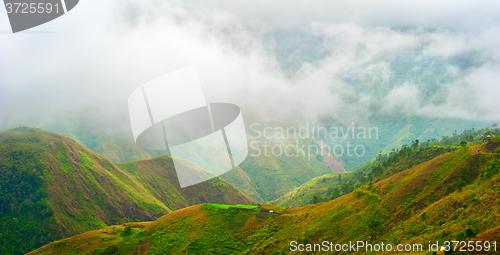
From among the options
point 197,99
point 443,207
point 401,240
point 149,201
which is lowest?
point 149,201

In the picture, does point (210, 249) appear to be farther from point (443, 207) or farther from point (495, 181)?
point (495, 181)

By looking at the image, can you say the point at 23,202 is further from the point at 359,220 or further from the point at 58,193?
the point at 359,220

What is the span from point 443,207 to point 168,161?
158m

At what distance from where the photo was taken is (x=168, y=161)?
573 feet

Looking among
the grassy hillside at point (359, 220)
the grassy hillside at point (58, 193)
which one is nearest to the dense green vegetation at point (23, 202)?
the grassy hillside at point (58, 193)

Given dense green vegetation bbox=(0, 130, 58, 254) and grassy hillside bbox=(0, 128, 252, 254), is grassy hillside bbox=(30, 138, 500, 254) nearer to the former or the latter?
dense green vegetation bbox=(0, 130, 58, 254)

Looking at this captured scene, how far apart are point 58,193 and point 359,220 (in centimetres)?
10777

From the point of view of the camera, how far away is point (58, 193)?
339 ft

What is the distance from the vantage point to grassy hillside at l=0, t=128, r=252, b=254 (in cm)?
9065

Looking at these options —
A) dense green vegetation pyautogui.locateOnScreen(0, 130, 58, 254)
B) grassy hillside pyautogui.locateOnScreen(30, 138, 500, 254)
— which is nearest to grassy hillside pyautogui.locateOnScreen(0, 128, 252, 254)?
dense green vegetation pyautogui.locateOnScreen(0, 130, 58, 254)

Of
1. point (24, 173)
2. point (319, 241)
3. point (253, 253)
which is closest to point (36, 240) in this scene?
point (24, 173)

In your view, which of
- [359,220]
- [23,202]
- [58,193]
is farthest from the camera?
[58,193]

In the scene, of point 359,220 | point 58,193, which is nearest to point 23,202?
point 58,193

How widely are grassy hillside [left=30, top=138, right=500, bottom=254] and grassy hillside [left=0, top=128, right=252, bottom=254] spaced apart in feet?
148
